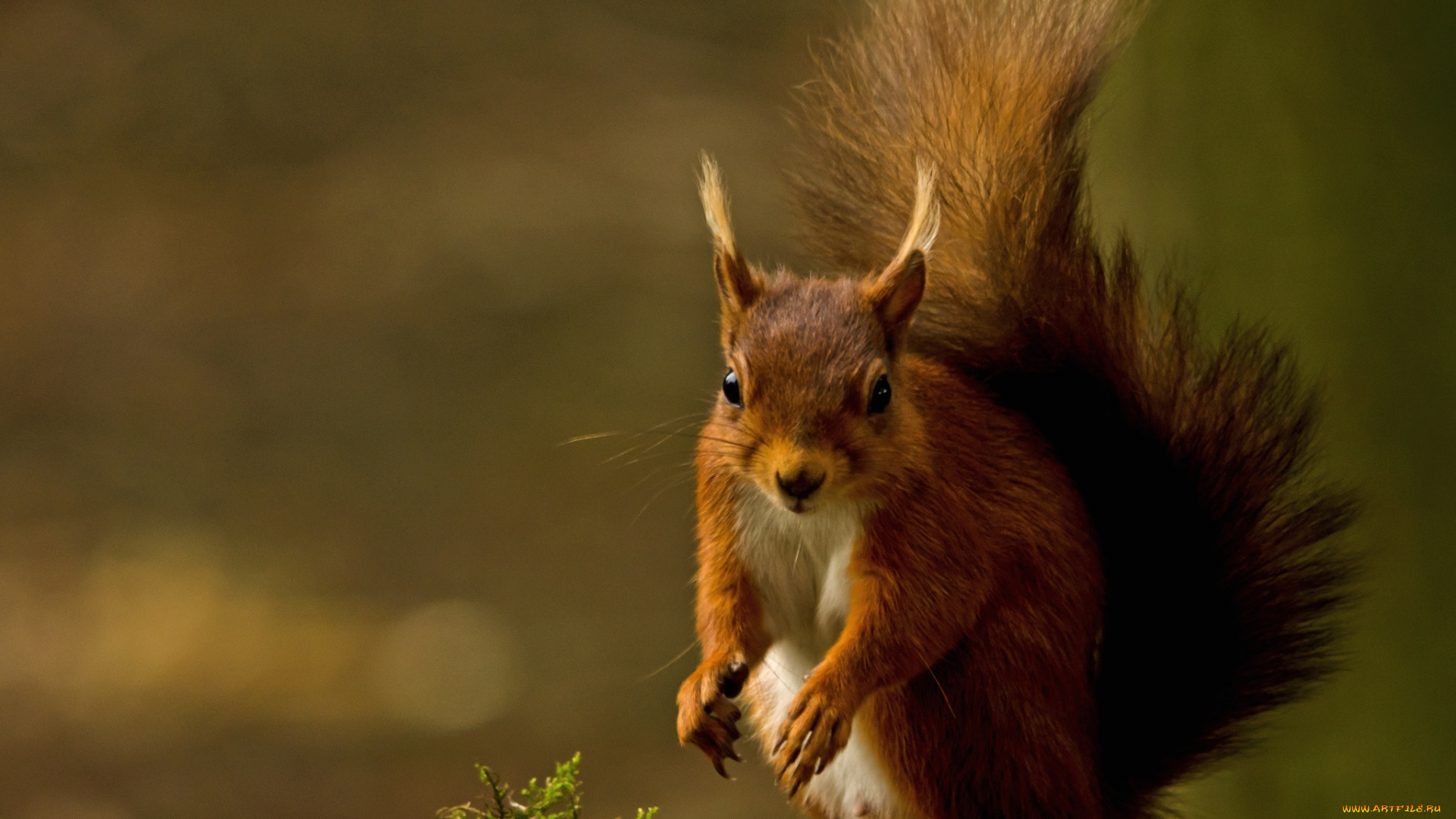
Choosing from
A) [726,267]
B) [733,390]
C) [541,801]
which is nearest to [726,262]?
[726,267]

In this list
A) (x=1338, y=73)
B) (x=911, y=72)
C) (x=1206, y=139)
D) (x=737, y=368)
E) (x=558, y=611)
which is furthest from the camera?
(x=558, y=611)

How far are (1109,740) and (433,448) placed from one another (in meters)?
3.10

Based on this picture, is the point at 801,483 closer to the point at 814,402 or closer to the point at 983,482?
the point at 814,402

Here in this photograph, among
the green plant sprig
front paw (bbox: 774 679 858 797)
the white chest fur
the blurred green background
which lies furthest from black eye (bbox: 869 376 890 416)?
the blurred green background

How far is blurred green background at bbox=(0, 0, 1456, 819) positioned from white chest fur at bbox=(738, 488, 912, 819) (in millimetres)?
1887

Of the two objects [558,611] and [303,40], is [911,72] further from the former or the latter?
[303,40]

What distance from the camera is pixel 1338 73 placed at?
1477 millimetres

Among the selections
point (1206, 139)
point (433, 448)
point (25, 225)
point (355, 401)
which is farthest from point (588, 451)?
point (1206, 139)

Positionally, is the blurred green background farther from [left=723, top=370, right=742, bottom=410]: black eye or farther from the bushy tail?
[left=723, top=370, right=742, bottom=410]: black eye

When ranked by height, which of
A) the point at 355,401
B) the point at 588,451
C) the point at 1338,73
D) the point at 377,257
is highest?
the point at 377,257

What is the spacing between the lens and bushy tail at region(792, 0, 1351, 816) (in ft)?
4.36

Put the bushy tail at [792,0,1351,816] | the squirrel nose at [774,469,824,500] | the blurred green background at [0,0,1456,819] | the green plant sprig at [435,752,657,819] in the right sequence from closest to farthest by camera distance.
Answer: the squirrel nose at [774,469,824,500], the green plant sprig at [435,752,657,819], the bushy tail at [792,0,1351,816], the blurred green background at [0,0,1456,819]

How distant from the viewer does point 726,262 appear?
122cm

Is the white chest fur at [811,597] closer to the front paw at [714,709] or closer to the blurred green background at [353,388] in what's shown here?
the front paw at [714,709]
